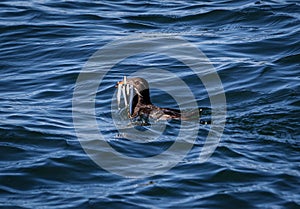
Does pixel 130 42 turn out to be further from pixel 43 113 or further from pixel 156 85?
pixel 43 113

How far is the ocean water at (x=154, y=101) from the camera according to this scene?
318 inches

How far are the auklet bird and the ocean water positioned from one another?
0.90 ft

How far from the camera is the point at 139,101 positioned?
10633 mm

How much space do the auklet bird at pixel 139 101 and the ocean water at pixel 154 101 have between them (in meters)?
0.27

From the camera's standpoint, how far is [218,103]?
1080 centimetres

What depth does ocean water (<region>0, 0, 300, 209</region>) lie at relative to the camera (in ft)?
26.5

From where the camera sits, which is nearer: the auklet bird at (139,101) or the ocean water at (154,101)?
the ocean water at (154,101)

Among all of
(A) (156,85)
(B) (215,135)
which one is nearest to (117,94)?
(A) (156,85)

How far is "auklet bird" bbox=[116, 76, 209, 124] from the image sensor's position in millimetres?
Result: 10172

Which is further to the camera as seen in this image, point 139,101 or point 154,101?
point 154,101

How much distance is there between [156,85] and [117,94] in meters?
1.01

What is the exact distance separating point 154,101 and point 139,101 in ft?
2.26

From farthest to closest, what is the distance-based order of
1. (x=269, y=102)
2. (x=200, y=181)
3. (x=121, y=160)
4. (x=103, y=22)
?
(x=103, y=22), (x=269, y=102), (x=121, y=160), (x=200, y=181)

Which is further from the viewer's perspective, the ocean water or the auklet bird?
the auklet bird
